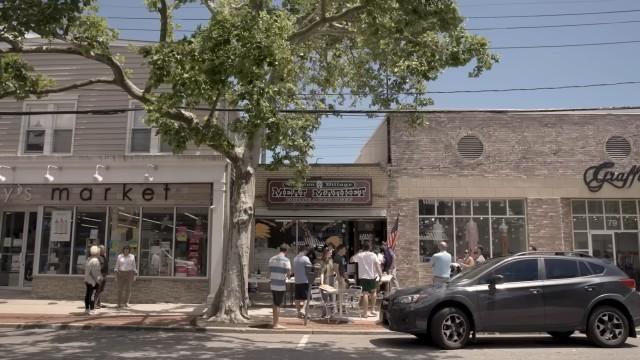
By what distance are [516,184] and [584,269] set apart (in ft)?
29.3

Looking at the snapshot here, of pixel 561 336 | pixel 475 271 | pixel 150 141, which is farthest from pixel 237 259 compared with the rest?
pixel 561 336

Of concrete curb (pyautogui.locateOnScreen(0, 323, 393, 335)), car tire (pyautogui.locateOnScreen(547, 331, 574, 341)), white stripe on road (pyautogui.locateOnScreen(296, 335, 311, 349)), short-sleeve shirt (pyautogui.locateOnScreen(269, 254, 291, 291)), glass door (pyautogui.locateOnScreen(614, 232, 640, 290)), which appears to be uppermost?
glass door (pyautogui.locateOnScreen(614, 232, 640, 290))

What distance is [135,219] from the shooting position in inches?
712

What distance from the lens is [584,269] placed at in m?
10.7

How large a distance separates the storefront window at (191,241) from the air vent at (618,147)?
13473 millimetres

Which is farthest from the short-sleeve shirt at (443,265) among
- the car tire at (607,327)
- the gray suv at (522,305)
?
the car tire at (607,327)

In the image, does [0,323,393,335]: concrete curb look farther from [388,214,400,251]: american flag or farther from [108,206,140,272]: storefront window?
[388,214,400,251]: american flag

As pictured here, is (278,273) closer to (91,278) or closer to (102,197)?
(91,278)

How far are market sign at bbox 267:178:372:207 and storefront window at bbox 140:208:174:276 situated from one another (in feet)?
11.0

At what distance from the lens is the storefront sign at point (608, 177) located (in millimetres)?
19172

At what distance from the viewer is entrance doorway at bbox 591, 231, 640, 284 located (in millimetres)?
19453

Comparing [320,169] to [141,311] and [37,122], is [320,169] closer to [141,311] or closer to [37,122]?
[141,311]

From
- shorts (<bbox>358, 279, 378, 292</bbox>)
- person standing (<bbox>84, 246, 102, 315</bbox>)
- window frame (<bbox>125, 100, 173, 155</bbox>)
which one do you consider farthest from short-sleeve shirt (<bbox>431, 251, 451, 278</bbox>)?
window frame (<bbox>125, 100, 173, 155</bbox>)

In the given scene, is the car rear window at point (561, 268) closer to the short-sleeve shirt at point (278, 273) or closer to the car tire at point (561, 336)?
the car tire at point (561, 336)
